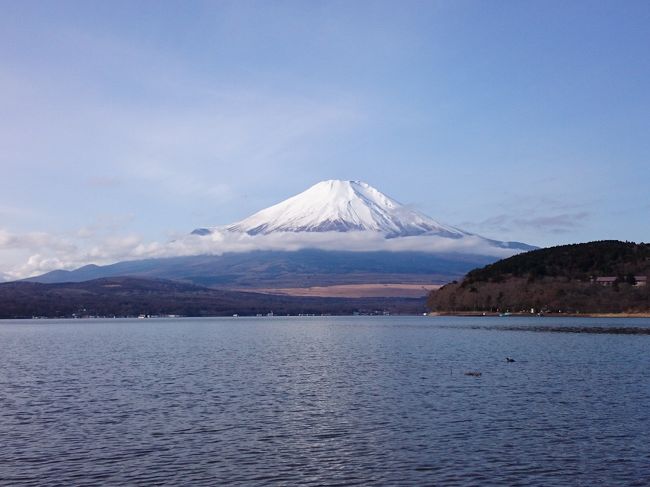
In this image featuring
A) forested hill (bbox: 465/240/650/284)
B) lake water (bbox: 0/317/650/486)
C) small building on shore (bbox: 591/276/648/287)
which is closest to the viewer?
lake water (bbox: 0/317/650/486)

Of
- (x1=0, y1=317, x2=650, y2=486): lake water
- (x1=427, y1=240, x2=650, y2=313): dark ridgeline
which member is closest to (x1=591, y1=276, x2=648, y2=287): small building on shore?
(x1=427, y1=240, x2=650, y2=313): dark ridgeline

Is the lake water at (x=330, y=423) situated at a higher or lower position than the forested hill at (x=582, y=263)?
lower

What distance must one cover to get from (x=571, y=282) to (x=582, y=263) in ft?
35.6

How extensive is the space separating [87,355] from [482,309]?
13745 centimetres

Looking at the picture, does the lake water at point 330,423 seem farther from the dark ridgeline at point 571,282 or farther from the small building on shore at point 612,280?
the dark ridgeline at point 571,282

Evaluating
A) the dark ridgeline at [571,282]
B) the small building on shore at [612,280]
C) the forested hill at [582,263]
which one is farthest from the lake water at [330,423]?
the forested hill at [582,263]

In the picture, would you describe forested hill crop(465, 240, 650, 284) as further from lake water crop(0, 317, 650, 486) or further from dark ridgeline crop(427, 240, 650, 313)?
lake water crop(0, 317, 650, 486)

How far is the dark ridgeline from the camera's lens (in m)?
160

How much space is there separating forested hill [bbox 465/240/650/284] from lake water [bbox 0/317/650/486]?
121012mm

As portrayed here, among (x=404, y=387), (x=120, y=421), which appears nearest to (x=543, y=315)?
(x=404, y=387)

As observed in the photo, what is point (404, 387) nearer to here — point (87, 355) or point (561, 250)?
point (87, 355)

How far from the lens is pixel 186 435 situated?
2855 centimetres

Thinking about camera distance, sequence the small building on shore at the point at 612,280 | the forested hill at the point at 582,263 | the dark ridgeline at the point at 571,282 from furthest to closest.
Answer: the forested hill at the point at 582,263, the dark ridgeline at the point at 571,282, the small building on shore at the point at 612,280

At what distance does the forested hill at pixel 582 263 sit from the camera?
6801 inches
